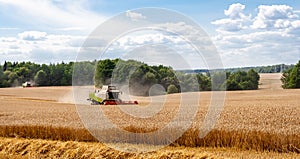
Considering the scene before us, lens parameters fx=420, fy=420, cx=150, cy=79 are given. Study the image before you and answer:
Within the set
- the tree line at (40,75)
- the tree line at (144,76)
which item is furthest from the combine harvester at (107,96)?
the tree line at (40,75)

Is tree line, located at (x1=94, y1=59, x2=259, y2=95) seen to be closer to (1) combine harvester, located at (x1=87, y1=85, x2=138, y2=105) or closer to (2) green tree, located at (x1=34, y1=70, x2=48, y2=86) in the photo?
(1) combine harvester, located at (x1=87, y1=85, x2=138, y2=105)

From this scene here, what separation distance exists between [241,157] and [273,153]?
111cm

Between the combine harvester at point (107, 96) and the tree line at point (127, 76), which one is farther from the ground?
the tree line at point (127, 76)

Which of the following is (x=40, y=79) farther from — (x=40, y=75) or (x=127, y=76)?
(x=127, y=76)

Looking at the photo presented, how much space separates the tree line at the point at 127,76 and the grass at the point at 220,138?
2579mm

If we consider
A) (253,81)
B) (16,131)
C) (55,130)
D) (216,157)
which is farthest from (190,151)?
(253,81)

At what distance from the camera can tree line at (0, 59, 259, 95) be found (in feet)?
61.4

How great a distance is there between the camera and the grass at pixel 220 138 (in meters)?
11.4

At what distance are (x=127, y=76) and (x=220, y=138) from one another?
744 cm

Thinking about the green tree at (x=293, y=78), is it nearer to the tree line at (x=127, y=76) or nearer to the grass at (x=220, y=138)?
the tree line at (x=127, y=76)

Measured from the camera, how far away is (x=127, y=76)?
18.8 m

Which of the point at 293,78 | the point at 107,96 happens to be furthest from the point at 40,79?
the point at 107,96

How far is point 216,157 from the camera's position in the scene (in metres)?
10.6

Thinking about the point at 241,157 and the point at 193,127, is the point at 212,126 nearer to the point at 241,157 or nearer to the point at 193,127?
the point at 193,127
